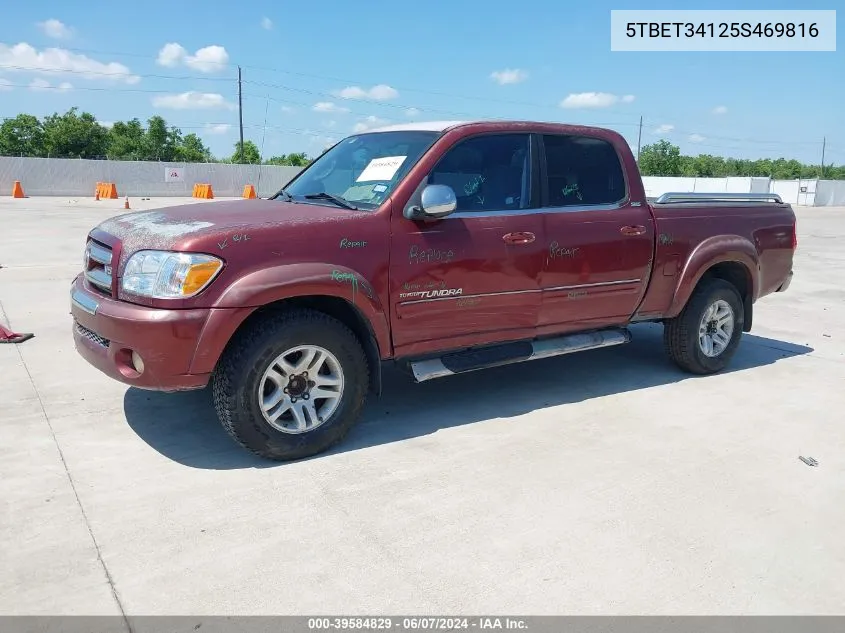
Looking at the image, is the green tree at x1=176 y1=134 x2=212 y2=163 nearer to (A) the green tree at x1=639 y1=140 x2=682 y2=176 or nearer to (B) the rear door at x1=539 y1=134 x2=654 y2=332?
(A) the green tree at x1=639 y1=140 x2=682 y2=176

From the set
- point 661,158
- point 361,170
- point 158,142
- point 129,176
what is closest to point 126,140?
point 158,142

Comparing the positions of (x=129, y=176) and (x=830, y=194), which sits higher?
(x=129, y=176)

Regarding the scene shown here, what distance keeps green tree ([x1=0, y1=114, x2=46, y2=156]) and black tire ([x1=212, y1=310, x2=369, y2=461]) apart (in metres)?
71.6

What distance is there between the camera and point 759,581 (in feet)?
9.61

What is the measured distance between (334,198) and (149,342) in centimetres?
152

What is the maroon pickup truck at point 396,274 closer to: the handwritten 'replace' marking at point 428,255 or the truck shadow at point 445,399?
the handwritten 'replace' marking at point 428,255

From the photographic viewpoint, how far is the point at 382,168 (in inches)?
178

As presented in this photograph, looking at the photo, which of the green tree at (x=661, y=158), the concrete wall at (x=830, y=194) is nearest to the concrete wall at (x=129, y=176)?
the concrete wall at (x=830, y=194)

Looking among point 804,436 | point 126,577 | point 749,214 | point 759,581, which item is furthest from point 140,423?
point 749,214

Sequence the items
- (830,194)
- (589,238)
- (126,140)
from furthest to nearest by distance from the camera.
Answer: (126,140), (830,194), (589,238)

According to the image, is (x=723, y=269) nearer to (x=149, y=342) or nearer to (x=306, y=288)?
(x=306, y=288)
